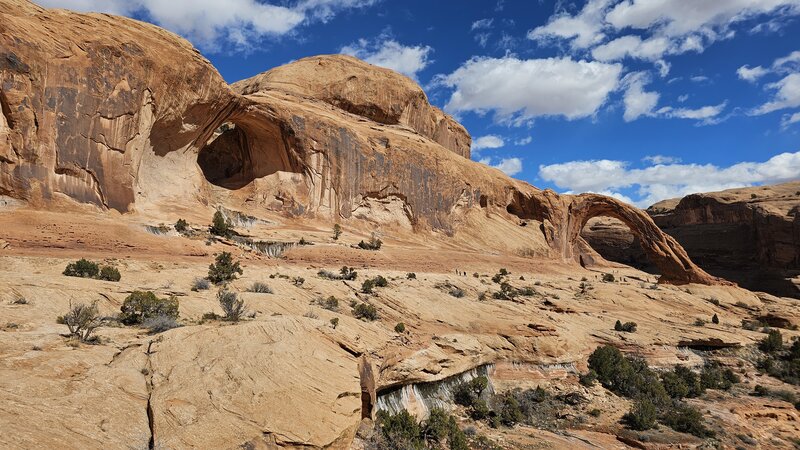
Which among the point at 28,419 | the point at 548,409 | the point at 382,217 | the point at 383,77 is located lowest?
the point at 548,409

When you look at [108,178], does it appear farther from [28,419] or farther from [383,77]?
[383,77]

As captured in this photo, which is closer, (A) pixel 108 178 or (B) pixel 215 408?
(B) pixel 215 408

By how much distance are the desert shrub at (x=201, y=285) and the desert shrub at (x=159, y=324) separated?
18.2 ft

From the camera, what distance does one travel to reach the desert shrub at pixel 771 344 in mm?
28859

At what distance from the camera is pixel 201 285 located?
17906 mm

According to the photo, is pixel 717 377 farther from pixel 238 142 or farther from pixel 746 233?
pixel 746 233

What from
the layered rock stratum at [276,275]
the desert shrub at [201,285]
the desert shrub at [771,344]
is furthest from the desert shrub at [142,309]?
the desert shrub at [771,344]

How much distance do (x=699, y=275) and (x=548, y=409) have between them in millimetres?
37708

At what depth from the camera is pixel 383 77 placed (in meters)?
53.2

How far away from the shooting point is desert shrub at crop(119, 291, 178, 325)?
12.5 m

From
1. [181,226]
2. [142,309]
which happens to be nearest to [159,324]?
[142,309]

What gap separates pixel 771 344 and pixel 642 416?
17.4 metres

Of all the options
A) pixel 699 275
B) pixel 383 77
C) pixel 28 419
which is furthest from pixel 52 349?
pixel 699 275

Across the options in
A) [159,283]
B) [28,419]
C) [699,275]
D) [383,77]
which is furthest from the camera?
[383,77]
